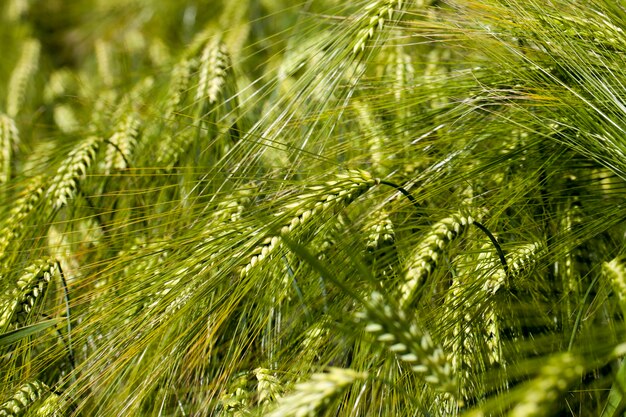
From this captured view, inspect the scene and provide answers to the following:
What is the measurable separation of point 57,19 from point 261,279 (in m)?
1.93

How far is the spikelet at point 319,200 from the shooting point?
2.50 ft

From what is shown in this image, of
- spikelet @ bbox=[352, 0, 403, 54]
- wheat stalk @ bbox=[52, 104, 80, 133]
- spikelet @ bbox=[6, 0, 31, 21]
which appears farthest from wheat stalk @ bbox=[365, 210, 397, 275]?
spikelet @ bbox=[6, 0, 31, 21]

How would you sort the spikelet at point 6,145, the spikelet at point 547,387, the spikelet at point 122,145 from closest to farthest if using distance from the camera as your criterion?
1. the spikelet at point 547,387
2. the spikelet at point 122,145
3. the spikelet at point 6,145

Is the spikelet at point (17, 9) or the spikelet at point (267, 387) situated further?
the spikelet at point (17, 9)

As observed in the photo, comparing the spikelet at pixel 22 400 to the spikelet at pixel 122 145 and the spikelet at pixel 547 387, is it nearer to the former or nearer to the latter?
the spikelet at pixel 122 145

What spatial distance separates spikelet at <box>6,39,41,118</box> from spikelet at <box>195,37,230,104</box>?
0.76m

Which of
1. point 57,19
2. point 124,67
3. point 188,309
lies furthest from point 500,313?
point 57,19

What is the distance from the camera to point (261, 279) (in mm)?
835

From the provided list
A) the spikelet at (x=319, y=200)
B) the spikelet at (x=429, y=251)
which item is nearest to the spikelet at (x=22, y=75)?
the spikelet at (x=319, y=200)

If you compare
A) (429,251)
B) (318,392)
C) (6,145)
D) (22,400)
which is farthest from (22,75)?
(318,392)

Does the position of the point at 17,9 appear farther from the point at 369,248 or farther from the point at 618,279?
the point at 618,279

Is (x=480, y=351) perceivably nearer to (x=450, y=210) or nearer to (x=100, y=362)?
(x=450, y=210)

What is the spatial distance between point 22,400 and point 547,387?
2.09 ft

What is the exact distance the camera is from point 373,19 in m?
0.93
